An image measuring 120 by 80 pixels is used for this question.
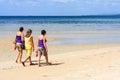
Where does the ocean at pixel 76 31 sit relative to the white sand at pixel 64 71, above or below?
below

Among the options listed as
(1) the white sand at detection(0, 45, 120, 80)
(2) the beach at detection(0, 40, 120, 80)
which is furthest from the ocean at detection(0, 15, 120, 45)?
(1) the white sand at detection(0, 45, 120, 80)

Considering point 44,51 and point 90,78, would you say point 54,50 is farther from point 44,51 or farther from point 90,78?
point 90,78

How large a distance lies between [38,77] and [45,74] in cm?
57

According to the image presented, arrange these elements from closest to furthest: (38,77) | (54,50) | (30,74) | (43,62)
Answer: (38,77)
(30,74)
(43,62)
(54,50)

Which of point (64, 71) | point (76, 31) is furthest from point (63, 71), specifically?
point (76, 31)

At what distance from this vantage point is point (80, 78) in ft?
34.1

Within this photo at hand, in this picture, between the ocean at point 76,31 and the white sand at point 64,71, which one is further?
the ocean at point 76,31

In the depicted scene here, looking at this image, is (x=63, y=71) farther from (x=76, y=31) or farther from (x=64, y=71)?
(x=76, y=31)

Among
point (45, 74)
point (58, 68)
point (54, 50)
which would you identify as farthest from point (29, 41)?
point (54, 50)

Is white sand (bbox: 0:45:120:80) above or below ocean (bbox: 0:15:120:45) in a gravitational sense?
above

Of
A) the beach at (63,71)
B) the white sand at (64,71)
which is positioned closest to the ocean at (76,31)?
the beach at (63,71)

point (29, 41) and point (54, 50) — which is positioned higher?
point (29, 41)

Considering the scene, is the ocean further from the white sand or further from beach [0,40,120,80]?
the white sand

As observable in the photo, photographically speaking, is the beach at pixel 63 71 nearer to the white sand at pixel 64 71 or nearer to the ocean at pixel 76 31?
the white sand at pixel 64 71
